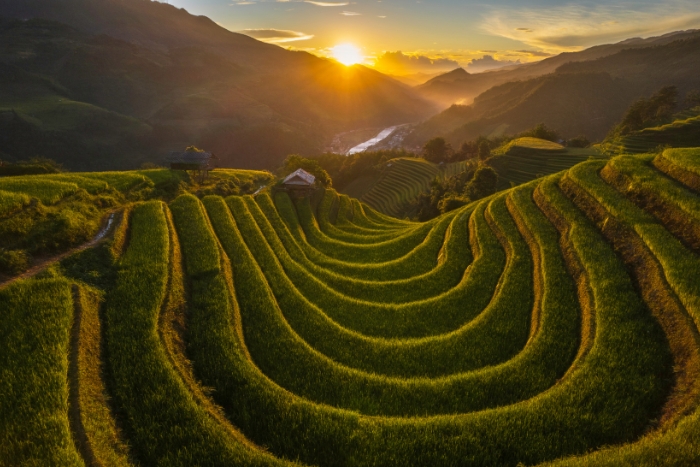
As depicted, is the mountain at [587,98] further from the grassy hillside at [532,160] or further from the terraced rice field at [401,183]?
the grassy hillside at [532,160]

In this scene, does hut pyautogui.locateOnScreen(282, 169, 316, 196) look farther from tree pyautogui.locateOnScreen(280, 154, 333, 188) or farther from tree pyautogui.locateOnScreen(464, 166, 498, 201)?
tree pyautogui.locateOnScreen(464, 166, 498, 201)

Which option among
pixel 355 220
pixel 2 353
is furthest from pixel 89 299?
pixel 355 220

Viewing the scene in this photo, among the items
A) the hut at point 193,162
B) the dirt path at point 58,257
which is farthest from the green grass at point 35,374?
the hut at point 193,162

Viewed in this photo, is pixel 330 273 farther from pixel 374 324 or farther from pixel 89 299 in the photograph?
pixel 89 299

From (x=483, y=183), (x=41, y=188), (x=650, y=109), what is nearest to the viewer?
(x=41, y=188)

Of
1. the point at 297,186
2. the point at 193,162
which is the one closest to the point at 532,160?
the point at 297,186

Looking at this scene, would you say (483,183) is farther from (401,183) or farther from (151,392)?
(151,392)

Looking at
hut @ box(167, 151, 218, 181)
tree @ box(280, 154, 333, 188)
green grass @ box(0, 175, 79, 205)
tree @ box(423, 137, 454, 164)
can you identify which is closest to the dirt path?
green grass @ box(0, 175, 79, 205)
